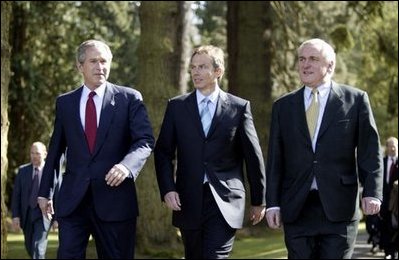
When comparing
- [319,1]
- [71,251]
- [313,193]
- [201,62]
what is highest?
[319,1]

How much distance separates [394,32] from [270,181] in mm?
17179

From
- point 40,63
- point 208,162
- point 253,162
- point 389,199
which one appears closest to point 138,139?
point 208,162

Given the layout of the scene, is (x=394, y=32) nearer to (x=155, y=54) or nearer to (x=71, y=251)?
(x=155, y=54)

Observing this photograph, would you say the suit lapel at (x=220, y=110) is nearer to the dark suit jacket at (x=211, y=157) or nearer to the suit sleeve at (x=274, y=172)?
the dark suit jacket at (x=211, y=157)

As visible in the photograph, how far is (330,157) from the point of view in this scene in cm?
753

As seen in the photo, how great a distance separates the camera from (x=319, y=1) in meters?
32.3

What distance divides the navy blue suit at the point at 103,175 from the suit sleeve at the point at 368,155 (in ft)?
5.80

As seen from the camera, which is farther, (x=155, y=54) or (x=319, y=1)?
(x=319, y=1)

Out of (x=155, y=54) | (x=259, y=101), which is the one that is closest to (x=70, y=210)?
(x=155, y=54)

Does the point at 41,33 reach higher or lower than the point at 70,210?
higher

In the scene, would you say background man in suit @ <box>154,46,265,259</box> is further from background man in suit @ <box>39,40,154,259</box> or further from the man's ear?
the man's ear

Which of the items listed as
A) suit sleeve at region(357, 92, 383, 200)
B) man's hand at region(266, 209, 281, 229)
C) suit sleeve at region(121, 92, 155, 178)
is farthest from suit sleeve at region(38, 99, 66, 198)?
suit sleeve at region(357, 92, 383, 200)

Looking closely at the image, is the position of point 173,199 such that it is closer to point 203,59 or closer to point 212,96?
point 212,96

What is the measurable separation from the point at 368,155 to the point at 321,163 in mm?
383
